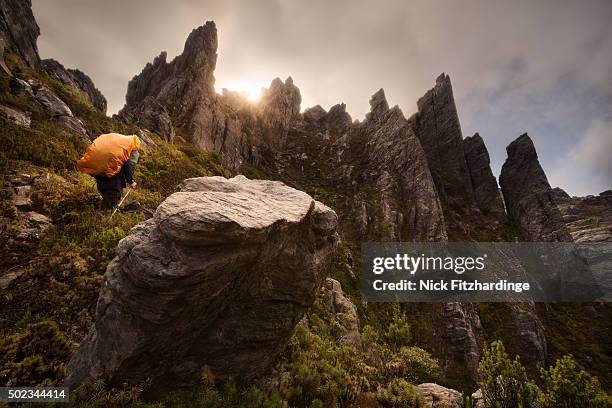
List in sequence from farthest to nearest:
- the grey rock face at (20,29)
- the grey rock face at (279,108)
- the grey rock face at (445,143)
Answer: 1. the grey rock face at (279,108)
2. the grey rock face at (445,143)
3. the grey rock face at (20,29)

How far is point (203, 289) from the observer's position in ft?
20.6

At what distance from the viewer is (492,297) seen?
39.6 metres

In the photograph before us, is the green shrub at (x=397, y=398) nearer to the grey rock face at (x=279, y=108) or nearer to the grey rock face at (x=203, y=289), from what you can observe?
the grey rock face at (x=203, y=289)

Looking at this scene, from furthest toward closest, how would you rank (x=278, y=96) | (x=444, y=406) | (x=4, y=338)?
(x=278, y=96), (x=444, y=406), (x=4, y=338)

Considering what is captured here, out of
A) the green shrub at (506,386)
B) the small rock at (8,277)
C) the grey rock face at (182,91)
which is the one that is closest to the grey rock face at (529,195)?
the green shrub at (506,386)

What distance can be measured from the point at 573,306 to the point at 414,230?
113ft

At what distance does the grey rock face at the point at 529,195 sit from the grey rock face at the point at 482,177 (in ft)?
14.3

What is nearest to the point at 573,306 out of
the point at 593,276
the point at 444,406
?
the point at 593,276

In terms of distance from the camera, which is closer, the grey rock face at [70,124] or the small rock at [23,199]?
the small rock at [23,199]

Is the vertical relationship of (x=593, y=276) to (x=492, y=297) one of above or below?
above

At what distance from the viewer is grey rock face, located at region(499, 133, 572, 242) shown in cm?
5638

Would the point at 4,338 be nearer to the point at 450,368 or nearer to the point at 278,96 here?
the point at 450,368
